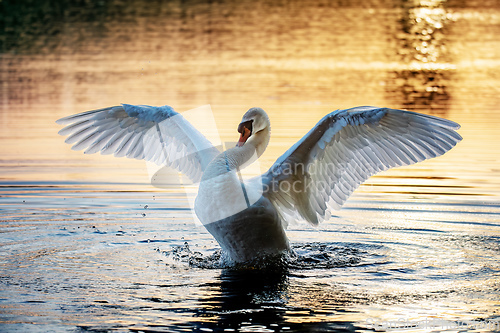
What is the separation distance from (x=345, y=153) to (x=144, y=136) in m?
2.56

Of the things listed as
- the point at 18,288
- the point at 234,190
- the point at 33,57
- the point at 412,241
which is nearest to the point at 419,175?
the point at 412,241

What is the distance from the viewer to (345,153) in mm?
7949

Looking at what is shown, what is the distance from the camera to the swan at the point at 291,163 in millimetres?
7395

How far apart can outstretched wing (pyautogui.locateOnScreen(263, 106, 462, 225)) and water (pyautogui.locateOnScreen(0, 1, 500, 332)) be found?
643 millimetres

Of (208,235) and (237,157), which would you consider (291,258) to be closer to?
(237,157)

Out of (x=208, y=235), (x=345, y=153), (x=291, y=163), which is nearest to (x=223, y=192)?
(x=291, y=163)

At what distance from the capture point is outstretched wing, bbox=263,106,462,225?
744cm

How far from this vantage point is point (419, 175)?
1302 cm

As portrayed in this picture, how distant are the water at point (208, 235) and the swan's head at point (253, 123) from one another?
135cm

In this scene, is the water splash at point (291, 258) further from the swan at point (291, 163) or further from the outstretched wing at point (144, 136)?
the outstretched wing at point (144, 136)

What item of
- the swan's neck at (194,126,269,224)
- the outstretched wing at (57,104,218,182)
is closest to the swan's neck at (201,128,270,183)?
the swan's neck at (194,126,269,224)

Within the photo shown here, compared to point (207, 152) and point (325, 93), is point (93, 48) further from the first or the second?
point (207, 152)

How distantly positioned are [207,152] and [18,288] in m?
2.77

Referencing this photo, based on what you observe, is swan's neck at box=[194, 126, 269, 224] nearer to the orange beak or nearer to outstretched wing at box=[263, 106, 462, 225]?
the orange beak
